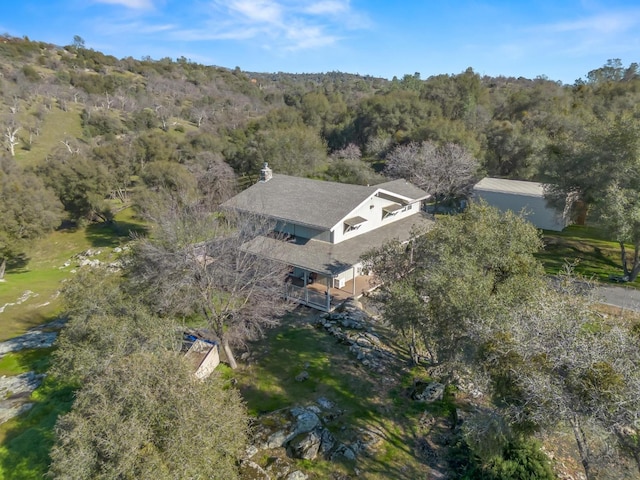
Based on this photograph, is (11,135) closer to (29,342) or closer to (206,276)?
(29,342)

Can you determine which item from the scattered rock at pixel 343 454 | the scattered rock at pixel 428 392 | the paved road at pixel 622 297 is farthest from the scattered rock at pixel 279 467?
the paved road at pixel 622 297

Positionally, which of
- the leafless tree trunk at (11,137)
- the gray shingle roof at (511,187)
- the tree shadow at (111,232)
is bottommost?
the tree shadow at (111,232)

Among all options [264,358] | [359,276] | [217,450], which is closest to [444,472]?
[217,450]

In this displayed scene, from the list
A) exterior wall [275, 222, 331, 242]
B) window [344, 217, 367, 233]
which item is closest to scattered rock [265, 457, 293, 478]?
exterior wall [275, 222, 331, 242]

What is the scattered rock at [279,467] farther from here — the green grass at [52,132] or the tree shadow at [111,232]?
the green grass at [52,132]

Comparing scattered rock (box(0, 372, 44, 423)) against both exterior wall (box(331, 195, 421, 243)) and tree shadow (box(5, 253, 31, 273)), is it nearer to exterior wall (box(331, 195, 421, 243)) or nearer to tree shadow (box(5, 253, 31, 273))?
exterior wall (box(331, 195, 421, 243))

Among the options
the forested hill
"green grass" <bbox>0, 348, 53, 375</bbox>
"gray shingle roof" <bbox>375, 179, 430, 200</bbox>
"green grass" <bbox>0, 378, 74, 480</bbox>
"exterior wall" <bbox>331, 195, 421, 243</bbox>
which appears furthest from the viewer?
the forested hill

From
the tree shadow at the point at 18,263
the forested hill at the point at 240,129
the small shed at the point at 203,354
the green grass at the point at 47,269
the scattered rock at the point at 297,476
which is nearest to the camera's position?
the scattered rock at the point at 297,476
